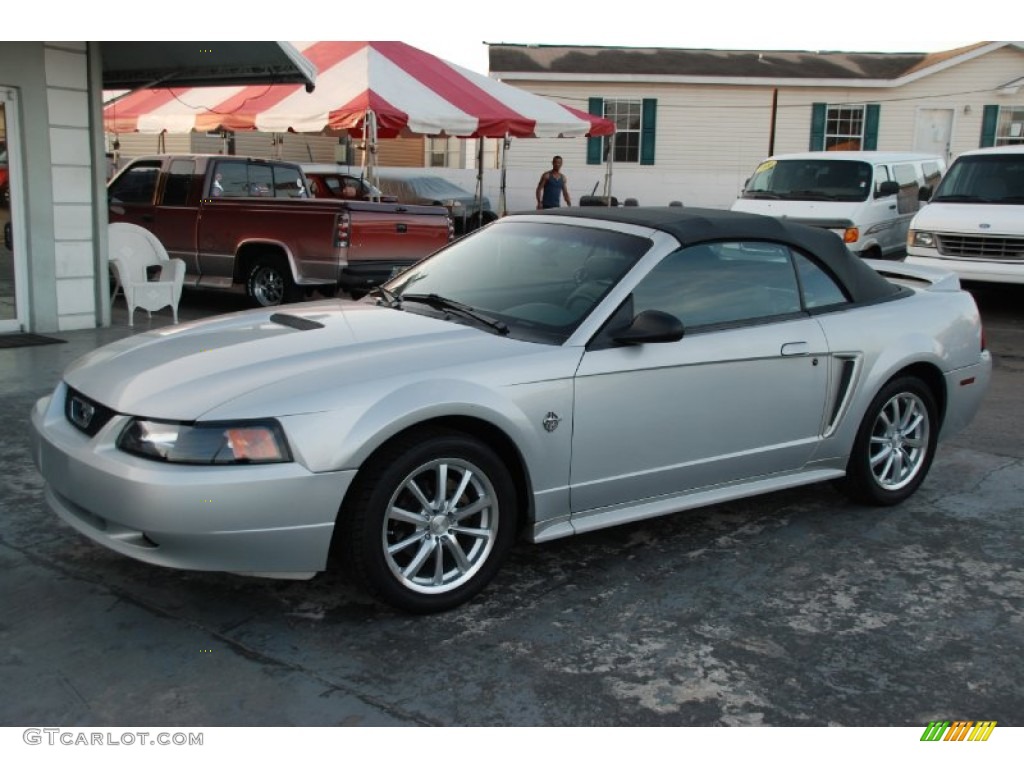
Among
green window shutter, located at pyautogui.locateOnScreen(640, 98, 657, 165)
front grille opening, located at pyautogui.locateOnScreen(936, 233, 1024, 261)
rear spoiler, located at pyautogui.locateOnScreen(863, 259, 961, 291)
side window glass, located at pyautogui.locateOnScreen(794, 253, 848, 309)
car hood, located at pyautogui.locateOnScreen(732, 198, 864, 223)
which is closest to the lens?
side window glass, located at pyautogui.locateOnScreen(794, 253, 848, 309)

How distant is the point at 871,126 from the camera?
24.7 metres

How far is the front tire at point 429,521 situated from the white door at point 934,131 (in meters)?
23.9

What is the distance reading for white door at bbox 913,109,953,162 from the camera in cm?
2467

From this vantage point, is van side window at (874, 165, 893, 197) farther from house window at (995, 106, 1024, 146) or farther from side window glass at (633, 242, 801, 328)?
house window at (995, 106, 1024, 146)

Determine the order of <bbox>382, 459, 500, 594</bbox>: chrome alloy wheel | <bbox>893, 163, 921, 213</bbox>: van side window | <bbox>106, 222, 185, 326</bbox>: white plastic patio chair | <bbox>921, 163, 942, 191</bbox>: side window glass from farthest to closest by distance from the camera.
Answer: <bbox>921, 163, 942, 191</bbox>: side window glass, <bbox>893, 163, 921, 213</bbox>: van side window, <bbox>106, 222, 185, 326</bbox>: white plastic patio chair, <bbox>382, 459, 500, 594</bbox>: chrome alloy wheel

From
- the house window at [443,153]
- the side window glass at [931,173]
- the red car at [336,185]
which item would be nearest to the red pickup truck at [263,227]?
the red car at [336,185]

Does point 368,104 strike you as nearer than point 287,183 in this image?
Yes

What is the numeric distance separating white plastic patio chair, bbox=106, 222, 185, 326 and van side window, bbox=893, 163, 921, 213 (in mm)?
9468

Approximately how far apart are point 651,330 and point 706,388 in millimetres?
471

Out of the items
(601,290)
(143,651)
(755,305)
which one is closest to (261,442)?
(143,651)

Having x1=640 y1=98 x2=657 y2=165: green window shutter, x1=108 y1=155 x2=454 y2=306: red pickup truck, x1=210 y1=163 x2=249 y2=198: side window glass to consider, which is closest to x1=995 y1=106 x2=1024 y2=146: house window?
x1=640 y1=98 x2=657 y2=165: green window shutter

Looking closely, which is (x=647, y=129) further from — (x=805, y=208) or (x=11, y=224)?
(x=11, y=224)

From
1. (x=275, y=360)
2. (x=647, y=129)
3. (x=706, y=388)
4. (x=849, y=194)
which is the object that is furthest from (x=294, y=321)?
(x=647, y=129)

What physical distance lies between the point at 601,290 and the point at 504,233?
0.91 meters
